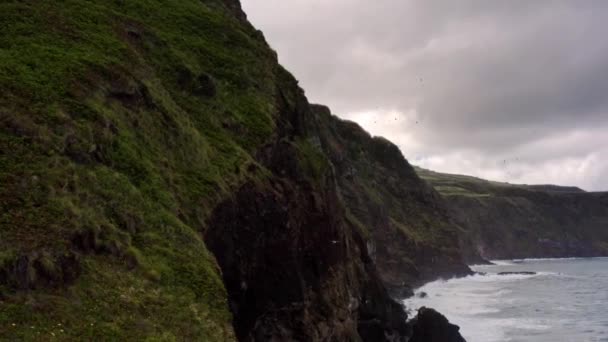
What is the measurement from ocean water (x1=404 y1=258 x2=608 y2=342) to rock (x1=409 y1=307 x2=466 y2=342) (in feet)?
14.5

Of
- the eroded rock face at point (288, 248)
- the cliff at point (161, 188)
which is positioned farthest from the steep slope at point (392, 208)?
the eroded rock face at point (288, 248)

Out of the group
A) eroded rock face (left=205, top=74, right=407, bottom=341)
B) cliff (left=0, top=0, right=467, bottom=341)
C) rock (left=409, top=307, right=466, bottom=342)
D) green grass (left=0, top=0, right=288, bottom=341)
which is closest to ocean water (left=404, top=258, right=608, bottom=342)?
rock (left=409, top=307, right=466, bottom=342)

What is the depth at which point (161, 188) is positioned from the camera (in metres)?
22.9

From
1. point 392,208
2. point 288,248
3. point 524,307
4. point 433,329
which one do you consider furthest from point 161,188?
point 392,208

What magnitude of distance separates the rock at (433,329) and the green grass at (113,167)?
20590 mm

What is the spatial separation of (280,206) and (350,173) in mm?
61353

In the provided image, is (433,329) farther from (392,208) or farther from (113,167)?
(392,208)

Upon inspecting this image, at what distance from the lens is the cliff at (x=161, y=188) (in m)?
16.6

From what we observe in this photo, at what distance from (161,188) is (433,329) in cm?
2802

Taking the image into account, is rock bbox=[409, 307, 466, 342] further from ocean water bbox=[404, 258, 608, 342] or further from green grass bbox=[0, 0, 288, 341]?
green grass bbox=[0, 0, 288, 341]

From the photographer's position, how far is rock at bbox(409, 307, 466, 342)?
1705 inches

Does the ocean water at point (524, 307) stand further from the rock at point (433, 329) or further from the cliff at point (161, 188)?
the cliff at point (161, 188)

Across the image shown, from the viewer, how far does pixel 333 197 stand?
38.1 metres

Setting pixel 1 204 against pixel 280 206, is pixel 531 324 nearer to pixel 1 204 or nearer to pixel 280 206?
pixel 280 206
